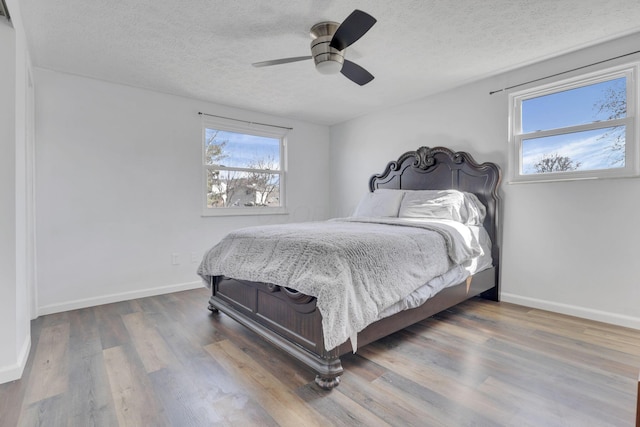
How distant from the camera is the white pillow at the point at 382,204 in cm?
353

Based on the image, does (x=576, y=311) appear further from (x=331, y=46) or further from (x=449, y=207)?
(x=331, y=46)

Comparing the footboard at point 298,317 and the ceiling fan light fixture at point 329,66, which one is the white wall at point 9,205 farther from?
the ceiling fan light fixture at point 329,66

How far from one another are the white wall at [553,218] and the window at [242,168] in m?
1.97

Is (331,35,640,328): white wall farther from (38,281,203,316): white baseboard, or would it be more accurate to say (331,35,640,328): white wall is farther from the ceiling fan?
(38,281,203,316): white baseboard

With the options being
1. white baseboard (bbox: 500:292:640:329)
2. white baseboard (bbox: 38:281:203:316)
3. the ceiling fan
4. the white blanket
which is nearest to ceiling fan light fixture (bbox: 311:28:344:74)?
the ceiling fan

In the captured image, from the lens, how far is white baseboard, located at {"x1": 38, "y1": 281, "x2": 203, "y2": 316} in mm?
2963

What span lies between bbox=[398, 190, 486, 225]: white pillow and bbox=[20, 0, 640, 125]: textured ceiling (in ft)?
4.11

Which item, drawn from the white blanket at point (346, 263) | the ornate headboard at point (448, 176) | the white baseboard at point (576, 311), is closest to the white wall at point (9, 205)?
the white blanket at point (346, 263)

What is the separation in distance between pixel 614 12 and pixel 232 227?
4132 millimetres

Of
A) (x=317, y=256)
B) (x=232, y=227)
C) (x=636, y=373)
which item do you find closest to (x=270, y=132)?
(x=232, y=227)

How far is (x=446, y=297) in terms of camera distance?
8.46ft

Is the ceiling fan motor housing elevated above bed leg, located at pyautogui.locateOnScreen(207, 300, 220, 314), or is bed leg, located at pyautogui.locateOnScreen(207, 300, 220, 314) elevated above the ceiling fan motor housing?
the ceiling fan motor housing

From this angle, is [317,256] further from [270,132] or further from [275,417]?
[270,132]

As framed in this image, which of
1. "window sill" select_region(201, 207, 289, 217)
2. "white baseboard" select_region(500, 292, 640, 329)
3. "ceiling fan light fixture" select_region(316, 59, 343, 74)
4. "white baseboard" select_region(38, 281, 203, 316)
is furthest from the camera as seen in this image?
"window sill" select_region(201, 207, 289, 217)
